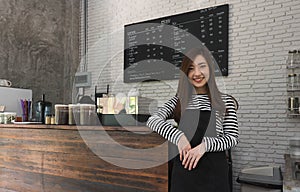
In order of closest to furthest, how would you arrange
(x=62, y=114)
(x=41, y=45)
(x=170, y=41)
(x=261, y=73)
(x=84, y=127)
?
(x=84, y=127) < (x=62, y=114) < (x=261, y=73) < (x=170, y=41) < (x=41, y=45)

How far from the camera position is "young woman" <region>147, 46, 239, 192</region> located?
2.07 m

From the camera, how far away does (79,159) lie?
104 inches

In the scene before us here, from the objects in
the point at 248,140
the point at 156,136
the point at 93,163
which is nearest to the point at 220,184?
the point at 156,136

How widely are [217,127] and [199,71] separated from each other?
14.6 inches

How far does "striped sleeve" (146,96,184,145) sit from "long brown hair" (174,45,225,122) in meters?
0.05

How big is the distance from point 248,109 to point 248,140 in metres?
0.43

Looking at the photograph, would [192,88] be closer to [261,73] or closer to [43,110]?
[43,110]

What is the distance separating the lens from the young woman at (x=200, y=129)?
2.07 meters

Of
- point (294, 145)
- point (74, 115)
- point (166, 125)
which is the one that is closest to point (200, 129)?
point (166, 125)

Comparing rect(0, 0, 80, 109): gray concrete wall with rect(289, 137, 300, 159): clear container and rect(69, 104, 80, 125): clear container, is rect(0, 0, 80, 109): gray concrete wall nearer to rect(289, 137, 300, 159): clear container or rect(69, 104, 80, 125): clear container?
rect(69, 104, 80, 125): clear container

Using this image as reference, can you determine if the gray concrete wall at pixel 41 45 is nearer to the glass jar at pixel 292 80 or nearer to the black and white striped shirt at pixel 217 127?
the glass jar at pixel 292 80

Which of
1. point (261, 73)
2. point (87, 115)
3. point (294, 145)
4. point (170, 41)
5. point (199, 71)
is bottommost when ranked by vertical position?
point (294, 145)

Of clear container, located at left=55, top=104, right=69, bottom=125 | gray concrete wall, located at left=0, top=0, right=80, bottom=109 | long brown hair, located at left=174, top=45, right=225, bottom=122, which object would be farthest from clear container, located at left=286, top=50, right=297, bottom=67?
gray concrete wall, located at left=0, top=0, right=80, bottom=109

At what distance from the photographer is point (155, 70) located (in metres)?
5.68
